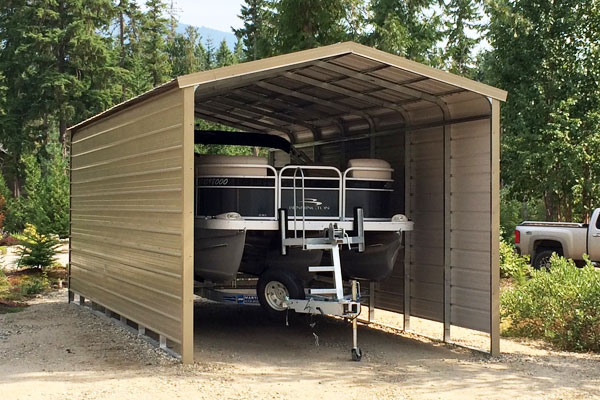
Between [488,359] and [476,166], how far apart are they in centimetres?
234

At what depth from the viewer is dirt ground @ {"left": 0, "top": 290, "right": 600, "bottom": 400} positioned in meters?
7.34

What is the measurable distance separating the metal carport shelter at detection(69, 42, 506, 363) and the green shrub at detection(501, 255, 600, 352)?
1.37 m

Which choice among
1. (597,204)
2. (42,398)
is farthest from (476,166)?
(597,204)

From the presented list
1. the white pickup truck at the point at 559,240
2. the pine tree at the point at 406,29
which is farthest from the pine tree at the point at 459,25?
the white pickup truck at the point at 559,240

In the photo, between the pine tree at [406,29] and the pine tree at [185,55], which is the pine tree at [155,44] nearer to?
the pine tree at [185,55]

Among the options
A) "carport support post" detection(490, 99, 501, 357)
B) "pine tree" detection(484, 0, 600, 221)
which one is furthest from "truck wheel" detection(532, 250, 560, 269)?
"carport support post" detection(490, 99, 501, 357)

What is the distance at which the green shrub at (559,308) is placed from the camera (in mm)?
10008

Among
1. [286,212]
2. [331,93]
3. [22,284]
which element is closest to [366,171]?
[286,212]

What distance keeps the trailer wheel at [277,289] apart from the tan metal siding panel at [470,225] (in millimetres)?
2089

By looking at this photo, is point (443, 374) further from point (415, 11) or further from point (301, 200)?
point (415, 11)

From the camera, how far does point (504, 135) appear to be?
25328mm

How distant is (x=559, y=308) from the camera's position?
10.5 metres

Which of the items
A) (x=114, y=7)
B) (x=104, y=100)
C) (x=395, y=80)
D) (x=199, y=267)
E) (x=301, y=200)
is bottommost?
(x=199, y=267)

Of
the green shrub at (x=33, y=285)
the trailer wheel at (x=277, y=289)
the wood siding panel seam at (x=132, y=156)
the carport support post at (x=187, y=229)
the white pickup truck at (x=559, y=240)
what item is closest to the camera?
the carport support post at (x=187, y=229)
